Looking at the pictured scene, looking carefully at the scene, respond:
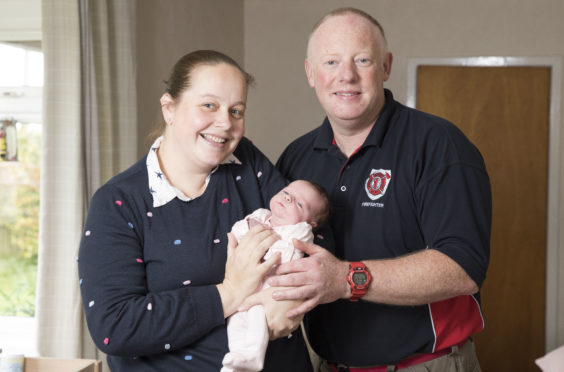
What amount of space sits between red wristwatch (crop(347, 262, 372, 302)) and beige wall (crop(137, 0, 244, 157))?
6.01 ft

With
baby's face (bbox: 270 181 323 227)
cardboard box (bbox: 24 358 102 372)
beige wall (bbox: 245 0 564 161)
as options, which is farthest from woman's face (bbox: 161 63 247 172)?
beige wall (bbox: 245 0 564 161)

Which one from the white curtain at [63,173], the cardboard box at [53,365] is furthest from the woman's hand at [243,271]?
the white curtain at [63,173]

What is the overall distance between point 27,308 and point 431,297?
Answer: 2.43 meters

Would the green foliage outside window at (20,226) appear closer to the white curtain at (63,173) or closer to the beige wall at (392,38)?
the white curtain at (63,173)

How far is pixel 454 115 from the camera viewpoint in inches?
189

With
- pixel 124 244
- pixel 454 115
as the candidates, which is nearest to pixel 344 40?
pixel 124 244

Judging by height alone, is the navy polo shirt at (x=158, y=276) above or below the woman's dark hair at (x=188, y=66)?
below

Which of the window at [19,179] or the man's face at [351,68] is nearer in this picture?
the man's face at [351,68]

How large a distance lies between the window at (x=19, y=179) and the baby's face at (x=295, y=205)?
1966mm

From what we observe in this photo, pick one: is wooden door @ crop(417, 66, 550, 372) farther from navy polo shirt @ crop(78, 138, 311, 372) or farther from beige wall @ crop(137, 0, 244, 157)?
navy polo shirt @ crop(78, 138, 311, 372)

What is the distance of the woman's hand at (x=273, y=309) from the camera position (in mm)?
1396

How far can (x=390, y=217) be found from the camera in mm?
1730


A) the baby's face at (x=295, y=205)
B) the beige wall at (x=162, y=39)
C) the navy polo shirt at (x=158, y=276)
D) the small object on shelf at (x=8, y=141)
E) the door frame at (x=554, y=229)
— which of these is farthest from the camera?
the door frame at (x=554, y=229)

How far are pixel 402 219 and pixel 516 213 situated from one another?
11.1ft
